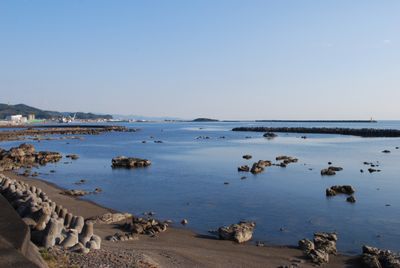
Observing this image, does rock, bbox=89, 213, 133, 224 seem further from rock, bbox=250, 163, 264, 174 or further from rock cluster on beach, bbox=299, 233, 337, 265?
rock, bbox=250, 163, 264, 174

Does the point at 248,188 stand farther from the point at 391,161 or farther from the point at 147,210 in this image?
the point at 391,161

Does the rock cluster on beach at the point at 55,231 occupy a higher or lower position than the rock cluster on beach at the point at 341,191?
higher

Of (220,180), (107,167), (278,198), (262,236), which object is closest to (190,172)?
(220,180)

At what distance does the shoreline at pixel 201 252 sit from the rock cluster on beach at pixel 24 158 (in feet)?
103

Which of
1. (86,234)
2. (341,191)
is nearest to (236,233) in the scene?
(86,234)

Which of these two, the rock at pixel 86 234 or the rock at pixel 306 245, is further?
the rock at pixel 306 245

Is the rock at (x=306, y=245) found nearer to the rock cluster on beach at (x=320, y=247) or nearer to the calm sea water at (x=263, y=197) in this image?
the rock cluster on beach at (x=320, y=247)

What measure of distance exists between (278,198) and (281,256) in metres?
12.6

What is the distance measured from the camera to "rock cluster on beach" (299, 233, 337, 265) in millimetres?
16438

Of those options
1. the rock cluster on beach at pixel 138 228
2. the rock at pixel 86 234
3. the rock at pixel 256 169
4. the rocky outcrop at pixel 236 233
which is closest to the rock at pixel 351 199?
the rocky outcrop at pixel 236 233

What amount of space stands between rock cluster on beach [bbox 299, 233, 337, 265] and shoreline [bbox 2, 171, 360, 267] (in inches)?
10.8

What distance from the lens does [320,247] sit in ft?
58.1

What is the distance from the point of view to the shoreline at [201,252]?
15.3 m

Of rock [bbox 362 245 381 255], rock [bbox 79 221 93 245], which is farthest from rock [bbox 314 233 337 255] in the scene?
rock [bbox 79 221 93 245]
